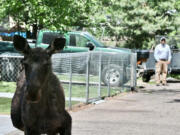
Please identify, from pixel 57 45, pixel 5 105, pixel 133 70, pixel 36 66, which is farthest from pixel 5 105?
pixel 36 66

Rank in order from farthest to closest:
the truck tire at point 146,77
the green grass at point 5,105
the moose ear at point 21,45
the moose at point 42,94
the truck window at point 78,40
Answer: the truck tire at point 146,77 < the truck window at point 78,40 < the green grass at point 5,105 < the moose ear at point 21,45 < the moose at point 42,94

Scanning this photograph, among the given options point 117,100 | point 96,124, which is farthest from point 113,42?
point 96,124

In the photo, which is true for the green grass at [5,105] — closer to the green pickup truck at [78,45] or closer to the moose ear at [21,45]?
the green pickup truck at [78,45]

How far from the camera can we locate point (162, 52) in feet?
68.1

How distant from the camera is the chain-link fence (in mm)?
11914

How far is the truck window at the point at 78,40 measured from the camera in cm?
1923

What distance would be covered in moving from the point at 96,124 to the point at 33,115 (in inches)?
196

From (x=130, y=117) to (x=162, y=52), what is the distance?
10246 millimetres

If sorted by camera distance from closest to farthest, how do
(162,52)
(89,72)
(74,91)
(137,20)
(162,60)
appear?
(89,72), (74,91), (162,52), (162,60), (137,20)

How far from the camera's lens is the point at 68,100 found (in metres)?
12.7

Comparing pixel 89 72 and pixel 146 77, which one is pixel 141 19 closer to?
pixel 146 77

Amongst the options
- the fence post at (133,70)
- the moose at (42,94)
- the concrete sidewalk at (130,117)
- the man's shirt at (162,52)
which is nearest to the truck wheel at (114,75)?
the concrete sidewalk at (130,117)

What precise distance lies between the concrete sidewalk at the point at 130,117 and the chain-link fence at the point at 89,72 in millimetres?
596

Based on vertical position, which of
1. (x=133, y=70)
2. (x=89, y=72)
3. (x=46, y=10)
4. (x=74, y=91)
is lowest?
(x=74, y=91)
